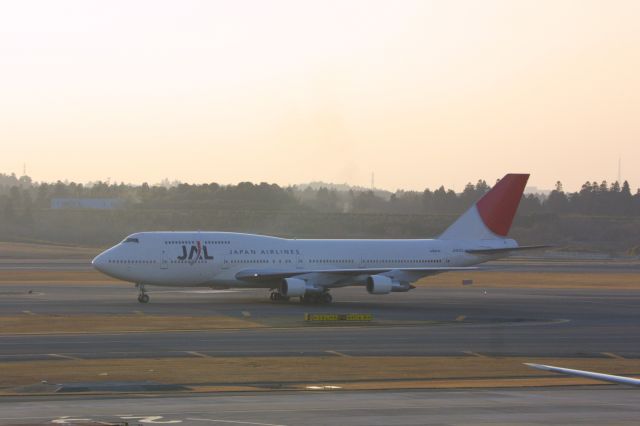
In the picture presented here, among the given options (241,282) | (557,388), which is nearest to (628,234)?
(241,282)

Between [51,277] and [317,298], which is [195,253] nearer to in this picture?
[317,298]

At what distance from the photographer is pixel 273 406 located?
83.0 feet

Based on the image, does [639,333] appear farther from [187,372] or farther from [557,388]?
[187,372]

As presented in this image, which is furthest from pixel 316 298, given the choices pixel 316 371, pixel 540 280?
pixel 540 280

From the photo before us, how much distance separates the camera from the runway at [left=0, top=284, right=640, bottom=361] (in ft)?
124

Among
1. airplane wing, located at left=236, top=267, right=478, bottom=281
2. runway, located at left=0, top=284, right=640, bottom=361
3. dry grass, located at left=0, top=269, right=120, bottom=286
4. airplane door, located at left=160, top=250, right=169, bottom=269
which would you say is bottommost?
runway, located at left=0, top=284, right=640, bottom=361

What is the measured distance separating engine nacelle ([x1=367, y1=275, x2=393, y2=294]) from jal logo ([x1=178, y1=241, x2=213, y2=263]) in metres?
8.48

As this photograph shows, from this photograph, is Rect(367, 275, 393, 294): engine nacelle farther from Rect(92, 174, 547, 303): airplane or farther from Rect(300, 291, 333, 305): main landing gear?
Rect(300, 291, 333, 305): main landing gear

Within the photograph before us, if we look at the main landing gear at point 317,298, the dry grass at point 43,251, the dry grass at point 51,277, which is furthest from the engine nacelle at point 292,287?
the dry grass at point 43,251

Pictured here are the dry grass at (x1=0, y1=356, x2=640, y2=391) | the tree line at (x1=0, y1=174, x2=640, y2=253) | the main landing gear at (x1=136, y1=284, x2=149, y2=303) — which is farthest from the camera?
the tree line at (x1=0, y1=174, x2=640, y2=253)

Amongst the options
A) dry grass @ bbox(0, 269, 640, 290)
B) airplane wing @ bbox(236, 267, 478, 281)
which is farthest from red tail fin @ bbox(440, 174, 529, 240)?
dry grass @ bbox(0, 269, 640, 290)

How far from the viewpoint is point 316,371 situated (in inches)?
1278

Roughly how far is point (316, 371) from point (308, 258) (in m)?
27.6

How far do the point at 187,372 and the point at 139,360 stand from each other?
3.19 meters
